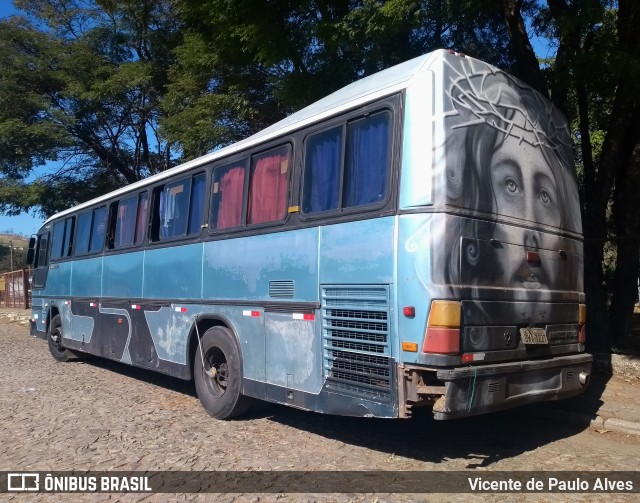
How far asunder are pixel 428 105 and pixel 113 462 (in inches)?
164

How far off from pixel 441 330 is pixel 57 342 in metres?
9.97

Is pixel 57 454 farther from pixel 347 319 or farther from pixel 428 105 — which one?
pixel 428 105

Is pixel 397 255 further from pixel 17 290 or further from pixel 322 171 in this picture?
pixel 17 290

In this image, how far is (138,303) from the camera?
8641 mm

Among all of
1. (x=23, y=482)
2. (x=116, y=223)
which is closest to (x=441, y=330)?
(x=23, y=482)

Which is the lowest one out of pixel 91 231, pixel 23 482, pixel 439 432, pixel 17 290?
pixel 23 482

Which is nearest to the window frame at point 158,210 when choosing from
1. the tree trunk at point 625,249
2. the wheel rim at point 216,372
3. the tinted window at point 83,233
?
the wheel rim at point 216,372

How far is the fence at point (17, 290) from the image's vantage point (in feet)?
89.4

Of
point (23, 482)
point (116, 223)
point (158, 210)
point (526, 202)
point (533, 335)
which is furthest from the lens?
point (116, 223)

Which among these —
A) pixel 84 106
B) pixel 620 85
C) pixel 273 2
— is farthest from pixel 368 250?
pixel 84 106

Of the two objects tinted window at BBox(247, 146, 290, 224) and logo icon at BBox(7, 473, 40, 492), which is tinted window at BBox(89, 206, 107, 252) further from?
logo icon at BBox(7, 473, 40, 492)

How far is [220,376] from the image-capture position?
696 centimetres

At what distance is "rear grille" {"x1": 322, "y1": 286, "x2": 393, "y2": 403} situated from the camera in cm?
480

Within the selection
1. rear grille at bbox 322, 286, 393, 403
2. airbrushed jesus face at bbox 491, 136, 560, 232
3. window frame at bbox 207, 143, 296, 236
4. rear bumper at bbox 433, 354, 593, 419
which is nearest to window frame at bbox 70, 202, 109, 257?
window frame at bbox 207, 143, 296, 236
